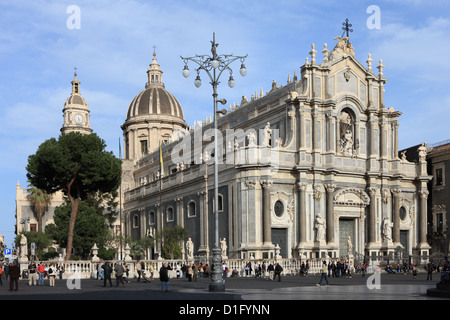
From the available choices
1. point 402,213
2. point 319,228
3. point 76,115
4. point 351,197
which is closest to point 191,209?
point 319,228

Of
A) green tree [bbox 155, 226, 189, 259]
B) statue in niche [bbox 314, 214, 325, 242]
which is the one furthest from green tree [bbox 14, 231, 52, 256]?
statue in niche [bbox 314, 214, 325, 242]

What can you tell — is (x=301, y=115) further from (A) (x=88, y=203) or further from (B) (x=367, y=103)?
(A) (x=88, y=203)

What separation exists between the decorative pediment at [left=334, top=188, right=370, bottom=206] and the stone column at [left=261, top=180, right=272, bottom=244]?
24.5 ft

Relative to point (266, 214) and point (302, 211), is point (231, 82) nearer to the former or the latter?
point (266, 214)

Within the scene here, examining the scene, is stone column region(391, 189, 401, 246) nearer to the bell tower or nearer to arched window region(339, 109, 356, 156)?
arched window region(339, 109, 356, 156)

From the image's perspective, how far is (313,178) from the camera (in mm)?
52375

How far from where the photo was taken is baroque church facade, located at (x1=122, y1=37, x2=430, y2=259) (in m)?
50.2

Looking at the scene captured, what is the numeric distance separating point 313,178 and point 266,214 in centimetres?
584

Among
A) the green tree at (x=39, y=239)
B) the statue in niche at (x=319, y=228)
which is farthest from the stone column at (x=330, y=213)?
the green tree at (x=39, y=239)

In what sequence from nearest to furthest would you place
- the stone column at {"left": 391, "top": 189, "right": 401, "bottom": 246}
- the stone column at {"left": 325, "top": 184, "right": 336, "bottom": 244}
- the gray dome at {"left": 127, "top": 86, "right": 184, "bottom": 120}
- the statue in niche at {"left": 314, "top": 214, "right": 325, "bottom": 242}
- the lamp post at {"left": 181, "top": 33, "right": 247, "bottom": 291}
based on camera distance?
the lamp post at {"left": 181, "top": 33, "right": 247, "bottom": 291}, the statue in niche at {"left": 314, "top": 214, "right": 325, "bottom": 242}, the stone column at {"left": 325, "top": 184, "right": 336, "bottom": 244}, the stone column at {"left": 391, "top": 189, "right": 401, "bottom": 246}, the gray dome at {"left": 127, "top": 86, "right": 184, "bottom": 120}

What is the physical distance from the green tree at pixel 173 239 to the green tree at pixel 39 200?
1304 inches

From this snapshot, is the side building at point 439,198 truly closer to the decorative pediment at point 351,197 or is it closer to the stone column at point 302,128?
the decorative pediment at point 351,197

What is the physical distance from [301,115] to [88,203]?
104 feet

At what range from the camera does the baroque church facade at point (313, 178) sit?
1975 inches
